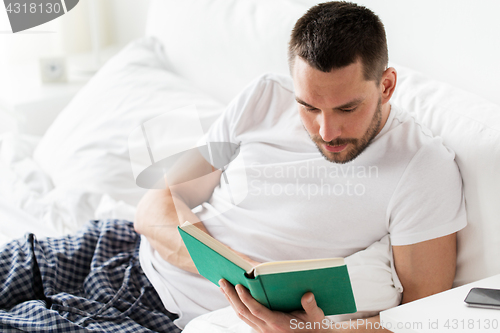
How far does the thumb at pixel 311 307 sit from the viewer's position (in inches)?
28.7

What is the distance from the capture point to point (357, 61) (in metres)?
0.84

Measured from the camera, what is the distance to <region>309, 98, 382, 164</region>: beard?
3.01 ft

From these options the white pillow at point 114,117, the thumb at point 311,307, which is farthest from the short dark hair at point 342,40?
the white pillow at point 114,117

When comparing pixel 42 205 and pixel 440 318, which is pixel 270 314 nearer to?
pixel 440 318

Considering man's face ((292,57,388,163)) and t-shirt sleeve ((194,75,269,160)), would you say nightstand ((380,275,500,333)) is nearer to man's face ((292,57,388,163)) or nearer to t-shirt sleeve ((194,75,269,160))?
man's face ((292,57,388,163))

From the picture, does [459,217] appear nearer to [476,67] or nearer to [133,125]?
[476,67]

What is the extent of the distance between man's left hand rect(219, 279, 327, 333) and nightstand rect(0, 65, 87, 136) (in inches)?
63.0

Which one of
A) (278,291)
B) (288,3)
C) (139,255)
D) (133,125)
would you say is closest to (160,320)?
(139,255)

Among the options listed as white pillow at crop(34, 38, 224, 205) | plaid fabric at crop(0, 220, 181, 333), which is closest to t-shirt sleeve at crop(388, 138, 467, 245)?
plaid fabric at crop(0, 220, 181, 333)

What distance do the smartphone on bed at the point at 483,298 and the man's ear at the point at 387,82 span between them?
39cm

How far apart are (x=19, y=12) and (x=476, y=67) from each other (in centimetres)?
113

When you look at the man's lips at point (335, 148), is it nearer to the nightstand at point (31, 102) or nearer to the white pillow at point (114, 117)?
the white pillow at point (114, 117)

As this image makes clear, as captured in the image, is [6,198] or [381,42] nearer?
[381,42]

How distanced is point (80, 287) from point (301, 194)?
54 centimetres
